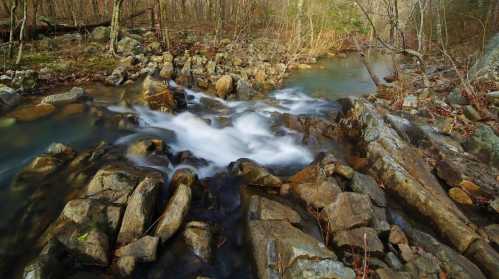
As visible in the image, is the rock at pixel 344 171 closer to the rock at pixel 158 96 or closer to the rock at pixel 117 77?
the rock at pixel 158 96

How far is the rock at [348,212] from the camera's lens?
3493 millimetres

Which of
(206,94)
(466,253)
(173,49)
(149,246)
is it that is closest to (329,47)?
(173,49)

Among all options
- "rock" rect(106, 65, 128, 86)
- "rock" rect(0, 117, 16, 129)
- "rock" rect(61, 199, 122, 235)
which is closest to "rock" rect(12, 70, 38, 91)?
"rock" rect(0, 117, 16, 129)

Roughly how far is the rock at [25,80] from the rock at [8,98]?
49 centimetres

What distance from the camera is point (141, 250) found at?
307 centimetres

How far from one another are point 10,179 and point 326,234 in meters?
4.10

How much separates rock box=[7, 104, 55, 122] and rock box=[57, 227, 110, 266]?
358cm

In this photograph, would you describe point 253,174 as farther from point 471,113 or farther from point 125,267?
point 471,113

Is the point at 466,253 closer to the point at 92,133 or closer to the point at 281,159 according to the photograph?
the point at 281,159

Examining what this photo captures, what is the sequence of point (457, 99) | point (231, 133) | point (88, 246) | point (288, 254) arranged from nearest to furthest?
point (288, 254)
point (88, 246)
point (231, 133)
point (457, 99)

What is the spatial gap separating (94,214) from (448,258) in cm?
361

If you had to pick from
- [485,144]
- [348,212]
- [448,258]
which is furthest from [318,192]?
[485,144]

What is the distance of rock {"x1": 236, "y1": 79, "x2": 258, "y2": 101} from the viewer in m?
7.84

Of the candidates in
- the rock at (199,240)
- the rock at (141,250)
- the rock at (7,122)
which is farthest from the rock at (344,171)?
the rock at (7,122)
